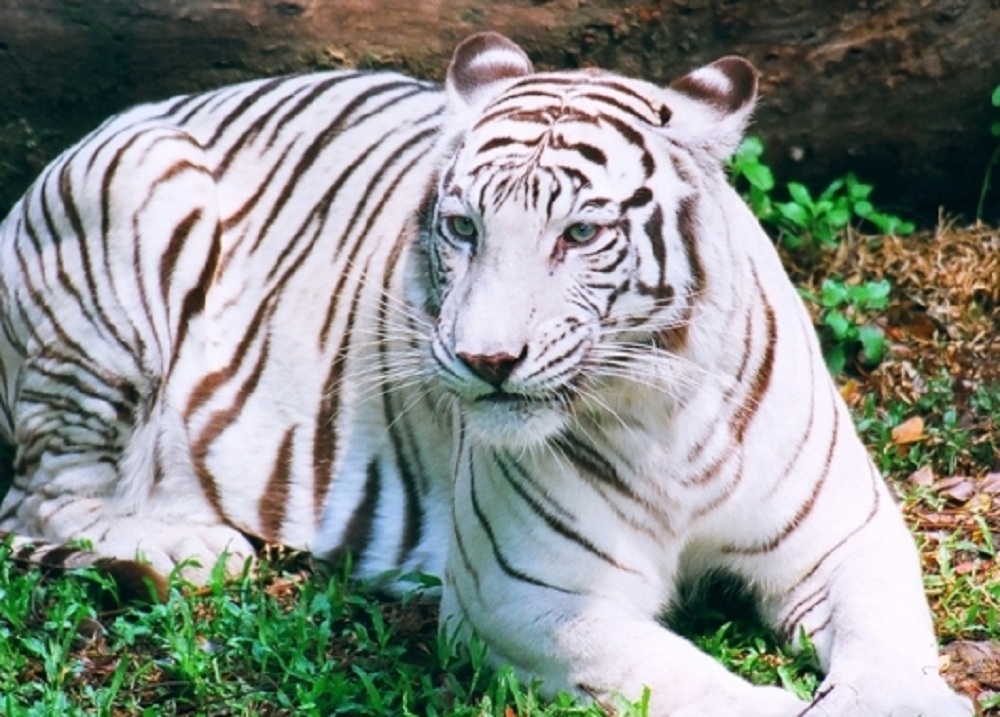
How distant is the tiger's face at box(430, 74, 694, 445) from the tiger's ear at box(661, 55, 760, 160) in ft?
0.22

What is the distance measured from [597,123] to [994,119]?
2.59m

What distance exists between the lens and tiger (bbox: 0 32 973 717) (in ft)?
11.5

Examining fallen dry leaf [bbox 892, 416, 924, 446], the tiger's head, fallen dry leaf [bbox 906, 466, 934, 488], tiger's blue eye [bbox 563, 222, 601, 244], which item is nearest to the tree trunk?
fallen dry leaf [bbox 892, 416, 924, 446]

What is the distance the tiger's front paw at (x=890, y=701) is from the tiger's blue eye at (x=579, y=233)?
Answer: 1040mm

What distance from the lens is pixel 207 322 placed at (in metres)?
4.94

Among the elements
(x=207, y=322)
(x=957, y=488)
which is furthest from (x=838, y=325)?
(x=207, y=322)

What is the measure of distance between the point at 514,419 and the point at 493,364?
0.18 metres

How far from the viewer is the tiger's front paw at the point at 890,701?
343 centimetres

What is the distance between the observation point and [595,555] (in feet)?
12.4

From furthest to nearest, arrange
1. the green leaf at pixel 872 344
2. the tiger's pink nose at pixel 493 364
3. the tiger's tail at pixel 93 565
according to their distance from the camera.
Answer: the green leaf at pixel 872 344 → the tiger's tail at pixel 93 565 → the tiger's pink nose at pixel 493 364

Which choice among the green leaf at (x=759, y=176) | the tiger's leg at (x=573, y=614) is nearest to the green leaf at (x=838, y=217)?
the green leaf at (x=759, y=176)

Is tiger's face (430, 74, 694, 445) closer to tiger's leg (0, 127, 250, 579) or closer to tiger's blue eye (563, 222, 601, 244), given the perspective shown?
tiger's blue eye (563, 222, 601, 244)

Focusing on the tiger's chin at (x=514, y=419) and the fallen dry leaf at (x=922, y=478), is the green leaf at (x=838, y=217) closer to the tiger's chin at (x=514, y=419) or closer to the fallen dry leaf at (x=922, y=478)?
the fallen dry leaf at (x=922, y=478)

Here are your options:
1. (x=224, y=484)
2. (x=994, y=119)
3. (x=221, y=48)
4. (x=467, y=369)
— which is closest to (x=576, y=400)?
(x=467, y=369)
